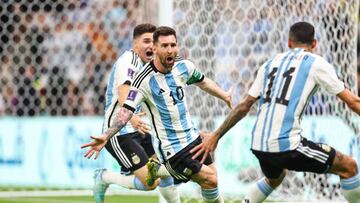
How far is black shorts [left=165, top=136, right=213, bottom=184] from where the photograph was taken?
28.0 feet

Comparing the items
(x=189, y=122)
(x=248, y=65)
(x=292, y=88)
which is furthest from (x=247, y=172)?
(x=292, y=88)

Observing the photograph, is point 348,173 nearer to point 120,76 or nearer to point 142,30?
point 120,76

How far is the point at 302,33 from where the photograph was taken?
8094mm

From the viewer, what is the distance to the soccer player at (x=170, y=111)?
27.9 ft

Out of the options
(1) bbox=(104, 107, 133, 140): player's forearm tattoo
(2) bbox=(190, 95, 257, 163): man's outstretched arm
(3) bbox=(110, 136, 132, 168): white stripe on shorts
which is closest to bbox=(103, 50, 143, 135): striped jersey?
(3) bbox=(110, 136, 132, 168): white stripe on shorts

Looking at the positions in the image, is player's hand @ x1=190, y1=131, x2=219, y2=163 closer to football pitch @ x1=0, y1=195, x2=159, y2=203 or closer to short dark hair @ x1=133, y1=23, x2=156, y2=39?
short dark hair @ x1=133, y1=23, x2=156, y2=39

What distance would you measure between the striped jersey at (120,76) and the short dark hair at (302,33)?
1983 millimetres

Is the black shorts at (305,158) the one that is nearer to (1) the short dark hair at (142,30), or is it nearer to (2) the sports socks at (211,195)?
(2) the sports socks at (211,195)

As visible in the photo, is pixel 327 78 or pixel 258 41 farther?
pixel 258 41

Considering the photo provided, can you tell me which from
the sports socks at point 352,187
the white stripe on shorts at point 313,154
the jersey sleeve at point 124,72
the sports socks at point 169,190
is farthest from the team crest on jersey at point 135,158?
the sports socks at point 352,187

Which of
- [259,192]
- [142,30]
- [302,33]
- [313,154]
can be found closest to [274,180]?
[259,192]

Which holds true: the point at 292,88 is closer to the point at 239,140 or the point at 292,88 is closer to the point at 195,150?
the point at 195,150

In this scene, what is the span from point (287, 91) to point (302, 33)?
52cm

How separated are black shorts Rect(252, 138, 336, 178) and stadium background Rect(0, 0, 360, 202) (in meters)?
3.23
